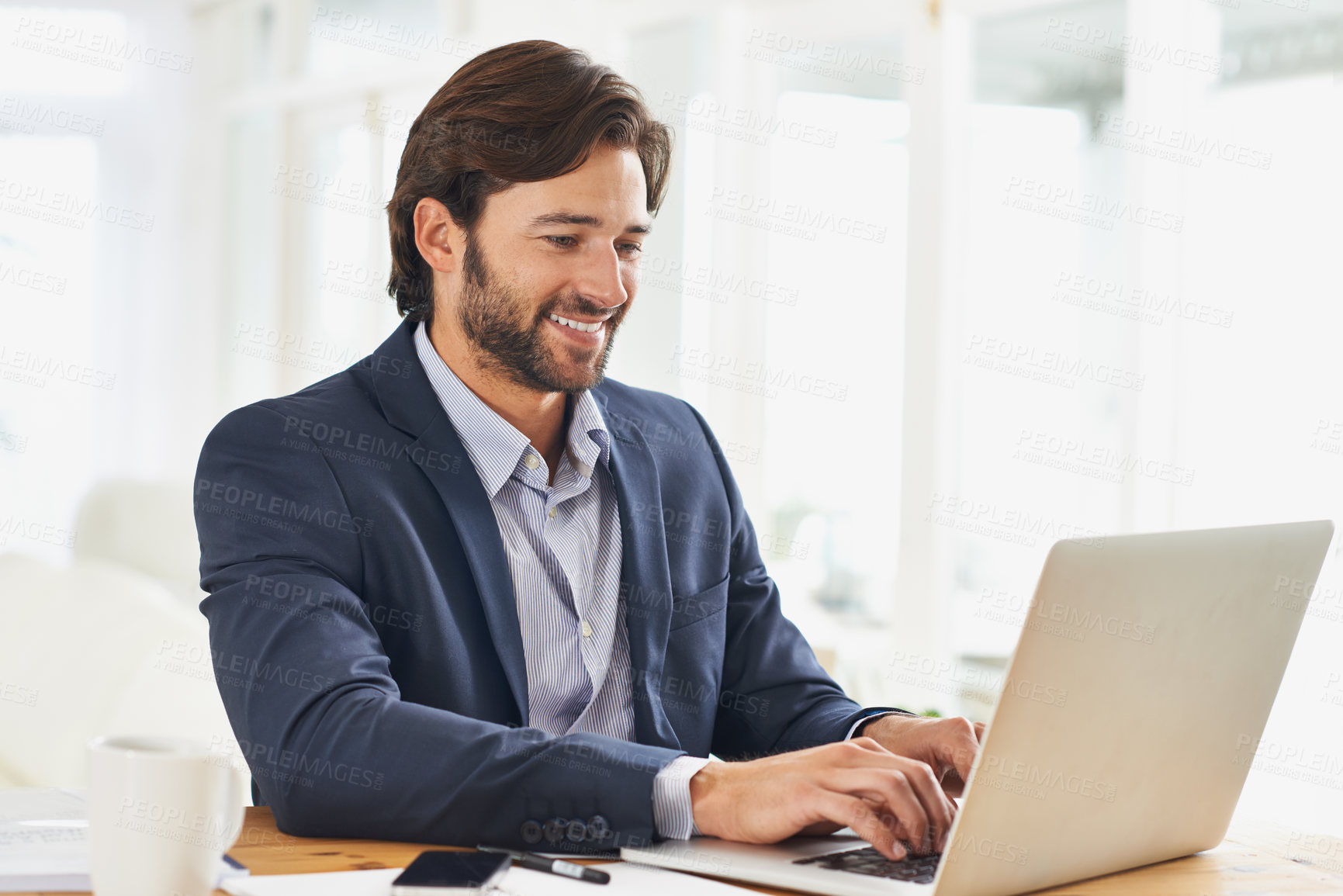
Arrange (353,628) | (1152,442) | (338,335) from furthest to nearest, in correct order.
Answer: (338,335)
(1152,442)
(353,628)

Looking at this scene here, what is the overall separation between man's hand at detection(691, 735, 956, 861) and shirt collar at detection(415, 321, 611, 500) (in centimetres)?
53

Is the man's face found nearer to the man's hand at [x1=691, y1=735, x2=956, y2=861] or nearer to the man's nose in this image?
the man's nose

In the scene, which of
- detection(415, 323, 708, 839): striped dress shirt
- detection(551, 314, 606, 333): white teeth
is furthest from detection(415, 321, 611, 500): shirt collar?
detection(551, 314, 606, 333): white teeth

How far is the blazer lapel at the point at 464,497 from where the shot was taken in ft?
4.36

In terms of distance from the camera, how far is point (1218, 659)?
944 millimetres

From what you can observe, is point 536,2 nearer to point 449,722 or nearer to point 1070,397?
point 1070,397

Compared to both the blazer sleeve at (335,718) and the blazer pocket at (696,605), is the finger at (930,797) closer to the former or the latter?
the blazer sleeve at (335,718)

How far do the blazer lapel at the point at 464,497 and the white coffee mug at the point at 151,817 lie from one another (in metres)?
0.54

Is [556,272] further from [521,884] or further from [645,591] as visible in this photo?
[521,884]

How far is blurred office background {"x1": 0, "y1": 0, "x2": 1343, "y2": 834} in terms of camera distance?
100 inches

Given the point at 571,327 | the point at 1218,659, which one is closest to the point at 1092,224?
the point at 571,327

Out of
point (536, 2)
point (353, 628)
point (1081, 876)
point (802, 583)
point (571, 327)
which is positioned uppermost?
point (536, 2)

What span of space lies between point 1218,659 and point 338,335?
4380 millimetres

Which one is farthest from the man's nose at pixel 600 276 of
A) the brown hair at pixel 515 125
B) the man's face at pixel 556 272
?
the brown hair at pixel 515 125
